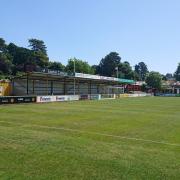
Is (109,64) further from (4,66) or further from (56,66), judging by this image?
(4,66)

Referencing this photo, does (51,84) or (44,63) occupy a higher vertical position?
(44,63)

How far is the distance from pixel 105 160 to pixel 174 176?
2391mm

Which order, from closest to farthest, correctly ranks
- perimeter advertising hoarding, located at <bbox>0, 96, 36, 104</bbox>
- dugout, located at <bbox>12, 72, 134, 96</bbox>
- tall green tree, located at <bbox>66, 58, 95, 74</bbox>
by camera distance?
perimeter advertising hoarding, located at <bbox>0, 96, 36, 104</bbox>, dugout, located at <bbox>12, 72, 134, 96</bbox>, tall green tree, located at <bbox>66, 58, 95, 74</bbox>

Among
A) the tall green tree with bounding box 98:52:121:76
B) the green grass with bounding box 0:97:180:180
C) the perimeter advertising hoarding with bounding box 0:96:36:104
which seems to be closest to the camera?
the green grass with bounding box 0:97:180:180

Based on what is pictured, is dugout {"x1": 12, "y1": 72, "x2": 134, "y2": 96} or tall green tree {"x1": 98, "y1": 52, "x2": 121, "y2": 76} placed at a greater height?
tall green tree {"x1": 98, "y1": 52, "x2": 121, "y2": 76}

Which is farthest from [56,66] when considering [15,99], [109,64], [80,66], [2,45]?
[15,99]

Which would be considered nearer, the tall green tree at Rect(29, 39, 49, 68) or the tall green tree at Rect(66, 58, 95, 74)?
the tall green tree at Rect(29, 39, 49, 68)

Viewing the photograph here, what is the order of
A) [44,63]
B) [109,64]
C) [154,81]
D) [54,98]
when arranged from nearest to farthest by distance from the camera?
[54,98] → [44,63] → [154,81] → [109,64]

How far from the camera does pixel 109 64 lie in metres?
168

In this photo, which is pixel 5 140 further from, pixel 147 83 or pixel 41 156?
pixel 147 83

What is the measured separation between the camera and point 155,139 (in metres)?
15.5

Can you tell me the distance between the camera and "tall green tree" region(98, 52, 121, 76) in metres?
166

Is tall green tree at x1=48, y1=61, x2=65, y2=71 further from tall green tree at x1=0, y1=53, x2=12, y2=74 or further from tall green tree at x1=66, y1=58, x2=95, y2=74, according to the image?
tall green tree at x1=0, y1=53, x2=12, y2=74

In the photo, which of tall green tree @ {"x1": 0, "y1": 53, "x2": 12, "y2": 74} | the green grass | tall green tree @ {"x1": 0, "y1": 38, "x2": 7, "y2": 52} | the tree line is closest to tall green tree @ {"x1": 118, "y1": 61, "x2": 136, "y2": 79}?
the tree line
